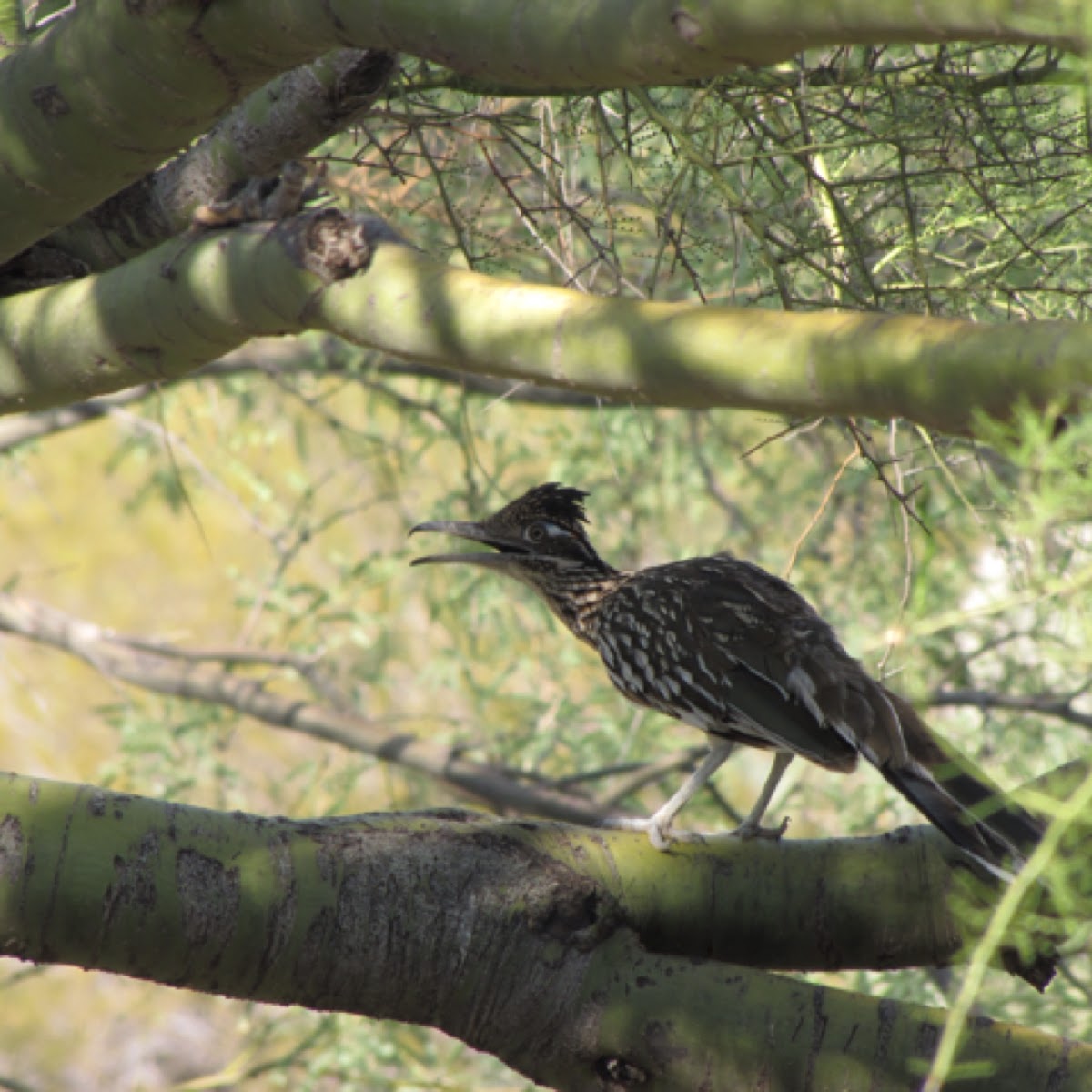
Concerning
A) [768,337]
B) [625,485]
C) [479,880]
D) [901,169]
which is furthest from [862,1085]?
[625,485]

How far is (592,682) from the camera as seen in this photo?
808 centimetres

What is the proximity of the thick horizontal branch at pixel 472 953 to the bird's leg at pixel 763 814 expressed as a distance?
0.48 metres

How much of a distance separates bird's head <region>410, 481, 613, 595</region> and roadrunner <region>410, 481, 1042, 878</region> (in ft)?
0.06

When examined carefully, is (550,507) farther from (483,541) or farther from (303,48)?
(303,48)

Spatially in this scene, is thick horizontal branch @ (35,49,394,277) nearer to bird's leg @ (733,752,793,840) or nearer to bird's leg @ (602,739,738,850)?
bird's leg @ (602,739,738,850)

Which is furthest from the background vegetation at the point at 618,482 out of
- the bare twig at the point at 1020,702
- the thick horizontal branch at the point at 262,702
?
the thick horizontal branch at the point at 262,702

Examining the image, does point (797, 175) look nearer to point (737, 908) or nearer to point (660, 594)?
point (660, 594)

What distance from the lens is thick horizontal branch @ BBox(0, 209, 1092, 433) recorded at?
1633 mm

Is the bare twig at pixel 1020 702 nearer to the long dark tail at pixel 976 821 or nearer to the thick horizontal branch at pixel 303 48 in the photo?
the long dark tail at pixel 976 821

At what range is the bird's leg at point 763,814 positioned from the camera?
328cm

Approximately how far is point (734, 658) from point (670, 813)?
49 centimetres

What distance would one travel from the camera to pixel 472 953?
8.59 feet

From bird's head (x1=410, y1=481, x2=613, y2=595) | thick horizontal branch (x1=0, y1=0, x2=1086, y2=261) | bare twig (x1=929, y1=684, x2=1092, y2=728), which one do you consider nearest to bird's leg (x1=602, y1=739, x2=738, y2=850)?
bird's head (x1=410, y1=481, x2=613, y2=595)

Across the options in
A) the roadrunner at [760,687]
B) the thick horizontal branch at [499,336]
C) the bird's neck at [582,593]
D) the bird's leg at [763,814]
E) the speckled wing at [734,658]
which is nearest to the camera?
the thick horizontal branch at [499,336]
